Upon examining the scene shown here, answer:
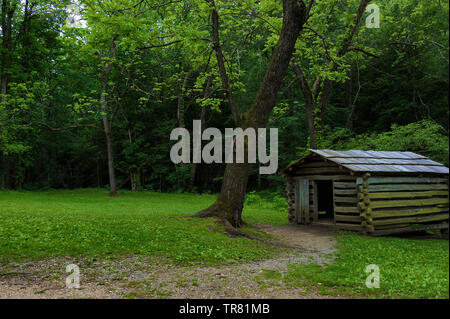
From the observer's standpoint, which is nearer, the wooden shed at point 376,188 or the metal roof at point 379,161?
the wooden shed at point 376,188

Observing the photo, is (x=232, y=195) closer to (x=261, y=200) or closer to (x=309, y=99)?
(x=309, y=99)

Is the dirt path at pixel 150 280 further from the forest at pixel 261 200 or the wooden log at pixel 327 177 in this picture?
the wooden log at pixel 327 177

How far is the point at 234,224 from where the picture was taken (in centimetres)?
1195

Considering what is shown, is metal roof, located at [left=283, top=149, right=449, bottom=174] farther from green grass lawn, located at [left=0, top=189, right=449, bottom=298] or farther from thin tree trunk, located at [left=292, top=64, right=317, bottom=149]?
thin tree trunk, located at [left=292, top=64, right=317, bottom=149]

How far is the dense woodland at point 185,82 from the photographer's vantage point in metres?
12.8

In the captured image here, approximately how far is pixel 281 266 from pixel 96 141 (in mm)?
33233

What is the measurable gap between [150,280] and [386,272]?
4.46 meters

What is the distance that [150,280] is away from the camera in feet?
21.2

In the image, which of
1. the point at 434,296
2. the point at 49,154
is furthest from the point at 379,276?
the point at 49,154

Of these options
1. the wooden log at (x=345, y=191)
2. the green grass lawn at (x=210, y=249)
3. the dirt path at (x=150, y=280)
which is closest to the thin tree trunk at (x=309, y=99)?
the wooden log at (x=345, y=191)

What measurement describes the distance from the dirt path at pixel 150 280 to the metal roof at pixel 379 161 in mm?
5155

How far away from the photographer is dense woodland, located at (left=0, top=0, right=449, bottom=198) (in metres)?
12.8

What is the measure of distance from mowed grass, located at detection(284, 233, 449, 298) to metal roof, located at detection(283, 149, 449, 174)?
3.30 m
